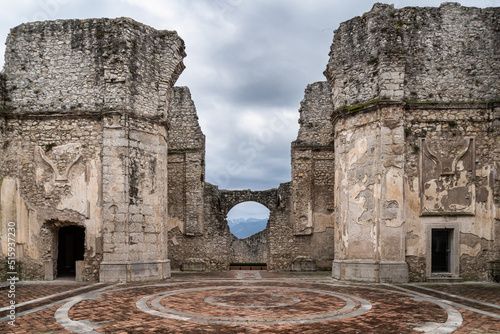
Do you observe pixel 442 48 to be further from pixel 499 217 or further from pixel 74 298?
pixel 74 298

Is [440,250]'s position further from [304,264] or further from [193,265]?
[193,265]

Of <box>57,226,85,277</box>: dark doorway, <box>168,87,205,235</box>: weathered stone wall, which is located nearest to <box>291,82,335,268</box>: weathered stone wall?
<box>168,87,205,235</box>: weathered stone wall

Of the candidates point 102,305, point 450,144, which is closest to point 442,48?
point 450,144

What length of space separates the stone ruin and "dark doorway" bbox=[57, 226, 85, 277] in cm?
314

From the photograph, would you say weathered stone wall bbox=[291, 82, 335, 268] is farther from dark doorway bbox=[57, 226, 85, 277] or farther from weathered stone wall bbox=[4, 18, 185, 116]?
dark doorway bbox=[57, 226, 85, 277]

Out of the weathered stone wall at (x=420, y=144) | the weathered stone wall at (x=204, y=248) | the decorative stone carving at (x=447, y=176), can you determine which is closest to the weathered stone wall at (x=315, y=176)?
the weathered stone wall at (x=204, y=248)

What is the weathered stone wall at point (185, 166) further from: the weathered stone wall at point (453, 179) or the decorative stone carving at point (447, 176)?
the decorative stone carving at point (447, 176)

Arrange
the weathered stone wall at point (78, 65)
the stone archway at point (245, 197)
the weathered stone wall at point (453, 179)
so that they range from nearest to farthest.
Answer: the weathered stone wall at point (453, 179)
the weathered stone wall at point (78, 65)
the stone archway at point (245, 197)

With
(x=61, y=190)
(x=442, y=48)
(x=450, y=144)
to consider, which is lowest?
(x=61, y=190)

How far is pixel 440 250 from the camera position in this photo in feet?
46.0

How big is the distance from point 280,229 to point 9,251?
1164 cm

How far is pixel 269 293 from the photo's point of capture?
10938 millimetres

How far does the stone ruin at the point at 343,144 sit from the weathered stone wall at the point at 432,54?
0.14 feet

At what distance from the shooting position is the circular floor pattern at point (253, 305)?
765 cm
